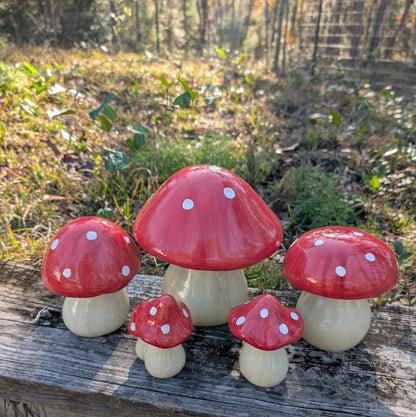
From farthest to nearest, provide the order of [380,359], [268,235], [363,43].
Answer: [363,43]
[380,359]
[268,235]

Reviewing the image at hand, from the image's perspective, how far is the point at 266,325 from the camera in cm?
109

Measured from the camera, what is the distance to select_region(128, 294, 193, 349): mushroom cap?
3.72 ft

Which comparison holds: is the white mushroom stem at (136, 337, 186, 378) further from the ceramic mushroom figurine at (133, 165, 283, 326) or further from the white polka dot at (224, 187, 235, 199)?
the white polka dot at (224, 187, 235, 199)

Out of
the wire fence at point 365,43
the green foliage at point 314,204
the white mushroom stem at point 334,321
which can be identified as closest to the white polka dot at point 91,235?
the white mushroom stem at point 334,321

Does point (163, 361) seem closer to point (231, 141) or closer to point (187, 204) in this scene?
point (187, 204)

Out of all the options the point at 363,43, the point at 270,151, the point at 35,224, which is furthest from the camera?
the point at 363,43

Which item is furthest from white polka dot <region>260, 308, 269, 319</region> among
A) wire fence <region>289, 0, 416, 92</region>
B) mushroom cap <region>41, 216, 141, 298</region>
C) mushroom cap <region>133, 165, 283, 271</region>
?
wire fence <region>289, 0, 416, 92</region>

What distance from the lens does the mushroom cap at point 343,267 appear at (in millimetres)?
1171

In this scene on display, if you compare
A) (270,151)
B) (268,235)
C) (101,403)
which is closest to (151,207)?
(268,235)

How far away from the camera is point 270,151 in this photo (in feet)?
11.6

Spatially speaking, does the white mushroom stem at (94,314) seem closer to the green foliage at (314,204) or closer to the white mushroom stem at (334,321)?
A: the white mushroom stem at (334,321)

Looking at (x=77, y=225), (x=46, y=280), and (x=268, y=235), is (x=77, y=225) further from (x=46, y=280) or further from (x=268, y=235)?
(x=268, y=235)

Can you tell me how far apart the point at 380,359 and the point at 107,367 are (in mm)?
1031

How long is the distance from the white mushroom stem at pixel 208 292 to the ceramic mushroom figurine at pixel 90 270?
204mm
